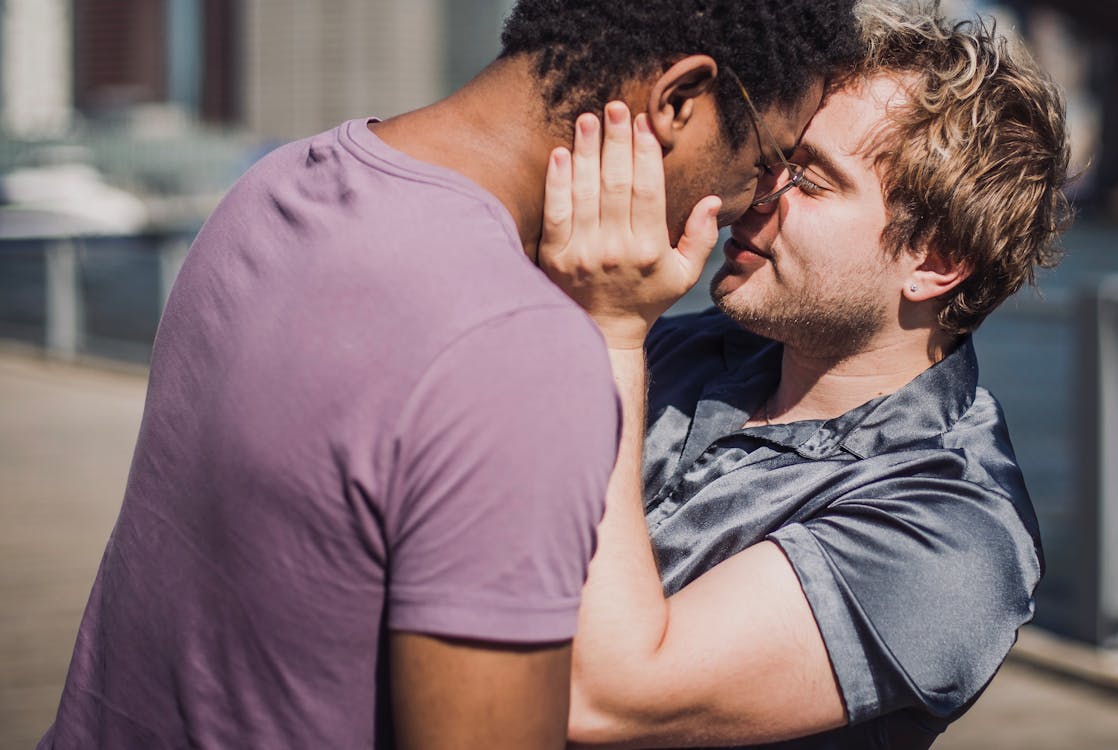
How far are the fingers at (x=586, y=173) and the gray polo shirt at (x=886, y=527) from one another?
0.52 m

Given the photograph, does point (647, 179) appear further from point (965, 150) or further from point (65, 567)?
point (65, 567)

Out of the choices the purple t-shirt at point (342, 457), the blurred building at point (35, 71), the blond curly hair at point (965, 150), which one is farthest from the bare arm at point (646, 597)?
the blurred building at point (35, 71)

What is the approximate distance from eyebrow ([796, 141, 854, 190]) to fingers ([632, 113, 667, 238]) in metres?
0.58

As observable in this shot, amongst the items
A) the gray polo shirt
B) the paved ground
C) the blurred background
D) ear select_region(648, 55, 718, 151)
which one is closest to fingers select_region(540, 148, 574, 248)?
ear select_region(648, 55, 718, 151)

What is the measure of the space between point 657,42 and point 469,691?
2.39 ft

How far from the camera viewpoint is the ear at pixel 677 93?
1507mm

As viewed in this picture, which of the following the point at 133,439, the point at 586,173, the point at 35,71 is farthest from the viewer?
the point at 35,71

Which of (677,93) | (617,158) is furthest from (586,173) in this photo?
(677,93)

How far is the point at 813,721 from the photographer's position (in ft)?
5.82

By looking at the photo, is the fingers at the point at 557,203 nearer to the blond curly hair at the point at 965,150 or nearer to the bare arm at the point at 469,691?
the bare arm at the point at 469,691

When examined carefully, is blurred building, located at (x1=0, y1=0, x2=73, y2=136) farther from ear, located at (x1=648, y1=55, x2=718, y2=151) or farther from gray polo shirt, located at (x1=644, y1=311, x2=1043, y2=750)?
ear, located at (x1=648, y1=55, x2=718, y2=151)

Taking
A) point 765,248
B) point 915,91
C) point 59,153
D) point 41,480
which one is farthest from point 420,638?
point 59,153

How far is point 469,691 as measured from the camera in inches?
51.1

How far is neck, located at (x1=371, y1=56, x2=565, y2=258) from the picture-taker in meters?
1.52
